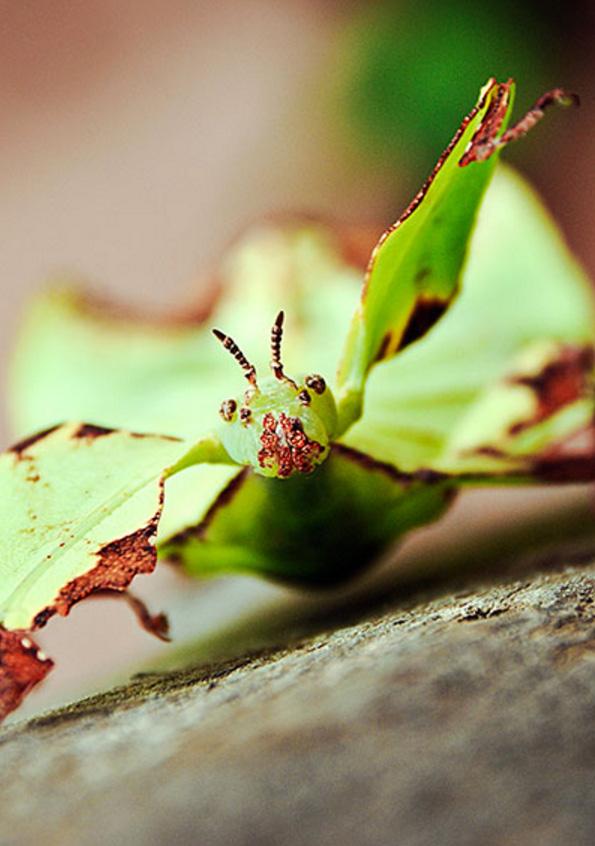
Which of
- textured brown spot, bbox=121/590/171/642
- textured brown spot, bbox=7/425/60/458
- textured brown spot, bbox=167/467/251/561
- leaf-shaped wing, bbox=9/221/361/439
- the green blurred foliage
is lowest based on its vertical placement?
textured brown spot, bbox=121/590/171/642

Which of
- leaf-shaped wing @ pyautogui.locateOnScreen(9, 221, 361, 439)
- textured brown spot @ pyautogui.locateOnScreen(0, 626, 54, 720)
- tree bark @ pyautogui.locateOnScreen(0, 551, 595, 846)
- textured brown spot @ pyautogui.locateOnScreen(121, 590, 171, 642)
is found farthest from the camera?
leaf-shaped wing @ pyautogui.locateOnScreen(9, 221, 361, 439)

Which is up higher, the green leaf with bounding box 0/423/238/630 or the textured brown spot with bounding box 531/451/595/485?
the green leaf with bounding box 0/423/238/630

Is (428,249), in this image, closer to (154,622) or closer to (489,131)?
(489,131)

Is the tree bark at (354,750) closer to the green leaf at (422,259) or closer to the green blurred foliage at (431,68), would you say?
the green leaf at (422,259)

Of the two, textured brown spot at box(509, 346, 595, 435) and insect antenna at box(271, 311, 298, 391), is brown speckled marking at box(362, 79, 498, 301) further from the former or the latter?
textured brown spot at box(509, 346, 595, 435)

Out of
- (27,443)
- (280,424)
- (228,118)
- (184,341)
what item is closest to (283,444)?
(280,424)

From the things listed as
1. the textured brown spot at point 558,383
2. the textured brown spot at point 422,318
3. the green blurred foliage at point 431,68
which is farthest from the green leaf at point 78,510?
the green blurred foliage at point 431,68

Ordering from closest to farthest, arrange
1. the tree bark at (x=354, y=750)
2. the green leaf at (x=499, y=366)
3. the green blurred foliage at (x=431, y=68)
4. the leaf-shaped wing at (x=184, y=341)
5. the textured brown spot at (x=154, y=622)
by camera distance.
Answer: the tree bark at (x=354, y=750) → the textured brown spot at (x=154, y=622) → the green leaf at (x=499, y=366) → the leaf-shaped wing at (x=184, y=341) → the green blurred foliage at (x=431, y=68)

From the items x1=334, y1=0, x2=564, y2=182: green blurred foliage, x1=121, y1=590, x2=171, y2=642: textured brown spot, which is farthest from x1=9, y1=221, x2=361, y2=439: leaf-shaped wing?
x1=334, y1=0, x2=564, y2=182: green blurred foliage
